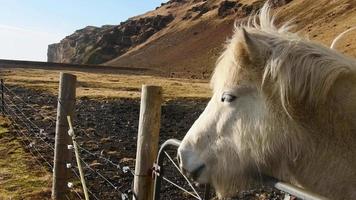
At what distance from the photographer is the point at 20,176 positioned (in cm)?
986

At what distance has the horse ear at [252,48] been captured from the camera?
123 inches

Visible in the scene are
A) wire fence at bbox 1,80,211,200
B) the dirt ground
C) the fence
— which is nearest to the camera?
the fence

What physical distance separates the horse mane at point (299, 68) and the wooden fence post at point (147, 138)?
1432 millimetres

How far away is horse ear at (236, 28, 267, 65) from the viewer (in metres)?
3.13

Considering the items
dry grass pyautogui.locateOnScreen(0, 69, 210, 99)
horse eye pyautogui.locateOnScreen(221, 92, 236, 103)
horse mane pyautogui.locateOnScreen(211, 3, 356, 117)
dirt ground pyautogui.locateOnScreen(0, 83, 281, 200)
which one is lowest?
dirt ground pyautogui.locateOnScreen(0, 83, 281, 200)

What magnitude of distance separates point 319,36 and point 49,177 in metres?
83.9

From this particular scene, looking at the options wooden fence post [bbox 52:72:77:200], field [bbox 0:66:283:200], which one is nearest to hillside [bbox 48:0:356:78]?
field [bbox 0:66:283:200]

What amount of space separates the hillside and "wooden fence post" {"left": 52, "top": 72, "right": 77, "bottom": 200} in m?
61.8

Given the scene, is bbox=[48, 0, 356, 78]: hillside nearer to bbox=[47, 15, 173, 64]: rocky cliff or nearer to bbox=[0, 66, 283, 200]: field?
bbox=[47, 15, 173, 64]: rocky cliff

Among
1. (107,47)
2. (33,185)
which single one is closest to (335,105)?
(33,185)

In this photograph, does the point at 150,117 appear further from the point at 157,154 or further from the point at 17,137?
the point at 17,137

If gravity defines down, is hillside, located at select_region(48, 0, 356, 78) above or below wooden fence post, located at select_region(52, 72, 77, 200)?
above

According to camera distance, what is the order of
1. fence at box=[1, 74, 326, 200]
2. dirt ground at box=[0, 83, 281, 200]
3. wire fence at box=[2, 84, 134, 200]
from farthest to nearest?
dirt ground at box=[0, 83, 281, 200] < wire fence at box=[2, 84, 134, 200] < fence at box=[1, 74, 326, 200]

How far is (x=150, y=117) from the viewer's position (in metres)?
4.64
